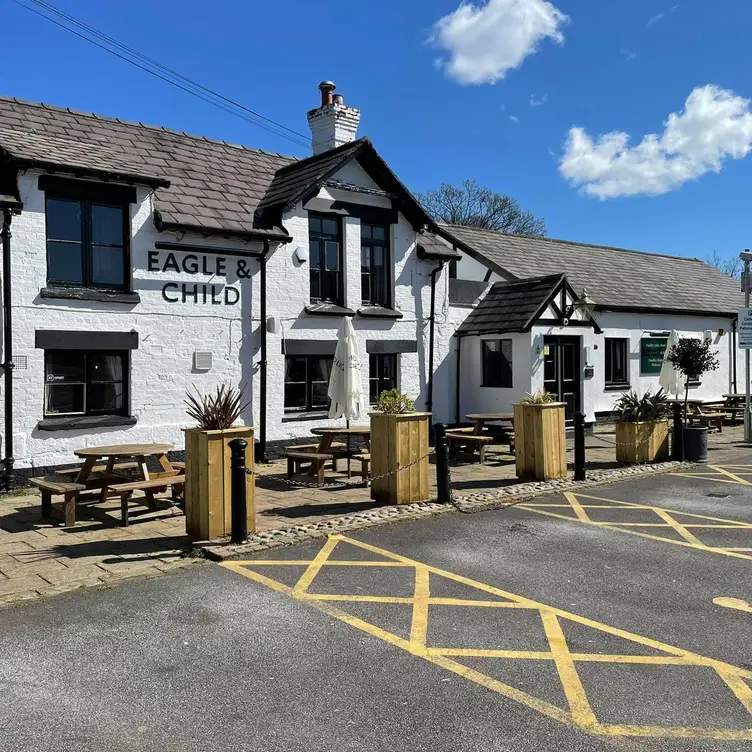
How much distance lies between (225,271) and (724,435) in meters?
14.0

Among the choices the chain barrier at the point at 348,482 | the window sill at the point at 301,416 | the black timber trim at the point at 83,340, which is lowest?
the chain barrier at the point at 348,482

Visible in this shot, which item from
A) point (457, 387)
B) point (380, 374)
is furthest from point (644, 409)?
point (380, 374)

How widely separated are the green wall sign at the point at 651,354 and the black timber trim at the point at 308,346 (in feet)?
35.5

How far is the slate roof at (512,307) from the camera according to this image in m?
17.0

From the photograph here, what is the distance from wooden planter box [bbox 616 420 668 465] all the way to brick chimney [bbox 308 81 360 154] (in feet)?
31.4

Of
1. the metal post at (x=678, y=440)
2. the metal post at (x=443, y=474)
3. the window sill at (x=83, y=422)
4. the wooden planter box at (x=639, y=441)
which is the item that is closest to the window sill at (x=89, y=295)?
the window sill at (x=83, y=422)

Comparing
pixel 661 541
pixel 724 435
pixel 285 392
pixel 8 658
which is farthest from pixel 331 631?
pixel 724 435

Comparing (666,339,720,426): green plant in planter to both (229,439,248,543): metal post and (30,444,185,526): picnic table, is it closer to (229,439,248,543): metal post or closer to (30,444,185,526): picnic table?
(30,444,185,526): picnic table

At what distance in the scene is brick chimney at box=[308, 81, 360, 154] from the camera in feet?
56.9

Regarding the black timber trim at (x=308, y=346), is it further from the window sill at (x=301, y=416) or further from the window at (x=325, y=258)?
the window sill at (x=301, y=416)

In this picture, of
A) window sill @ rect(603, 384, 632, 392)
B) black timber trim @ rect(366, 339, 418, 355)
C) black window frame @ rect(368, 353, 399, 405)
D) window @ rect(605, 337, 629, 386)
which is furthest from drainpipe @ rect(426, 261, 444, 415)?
window @ rect(605, 337, 629, 386)

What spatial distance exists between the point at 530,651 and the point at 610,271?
68.4 feet

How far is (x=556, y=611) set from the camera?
5.60m

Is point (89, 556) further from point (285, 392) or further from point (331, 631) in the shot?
point (285, 392)
